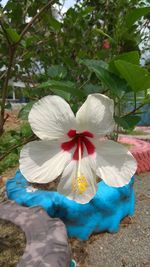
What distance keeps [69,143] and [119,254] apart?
2.00 m

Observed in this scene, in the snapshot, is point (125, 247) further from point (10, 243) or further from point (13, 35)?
point (13, 35)

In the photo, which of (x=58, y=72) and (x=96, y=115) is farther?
(x=58, y=72)

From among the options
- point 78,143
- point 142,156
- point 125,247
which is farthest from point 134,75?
point 142,156

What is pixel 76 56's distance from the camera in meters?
1.58

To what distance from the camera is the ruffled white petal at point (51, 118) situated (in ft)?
1.94

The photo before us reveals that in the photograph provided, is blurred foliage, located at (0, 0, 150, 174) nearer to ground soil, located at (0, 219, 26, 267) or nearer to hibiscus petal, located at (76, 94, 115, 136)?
hibiscus petal, located at (76, 94, 115, 136)

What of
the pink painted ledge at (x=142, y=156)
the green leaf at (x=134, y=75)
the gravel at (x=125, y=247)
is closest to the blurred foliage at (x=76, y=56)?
the green leaf at (x=134, y=75)

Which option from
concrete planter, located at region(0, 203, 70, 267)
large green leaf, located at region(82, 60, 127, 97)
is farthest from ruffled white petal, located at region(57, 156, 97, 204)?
concrete planter, located at region(0, 203, 70, 267)

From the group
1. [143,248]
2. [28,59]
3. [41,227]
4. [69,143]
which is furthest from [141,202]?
[69,143]

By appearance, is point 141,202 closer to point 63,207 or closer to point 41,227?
point 63,207

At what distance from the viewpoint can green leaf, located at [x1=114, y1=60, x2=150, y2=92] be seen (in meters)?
0.56

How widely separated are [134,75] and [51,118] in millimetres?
156

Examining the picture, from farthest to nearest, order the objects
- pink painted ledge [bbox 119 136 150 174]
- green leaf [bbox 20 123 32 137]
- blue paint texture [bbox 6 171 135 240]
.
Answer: pink painted ledge [bbox 119 136 150 174] < blue paint texture [bbox 6 171 135 240] < green leaf [bbox 20 123 32 137]

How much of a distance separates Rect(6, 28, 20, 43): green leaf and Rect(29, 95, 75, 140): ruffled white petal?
0.28 m
